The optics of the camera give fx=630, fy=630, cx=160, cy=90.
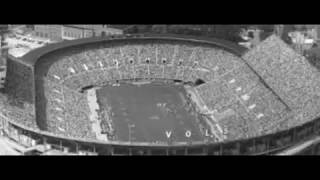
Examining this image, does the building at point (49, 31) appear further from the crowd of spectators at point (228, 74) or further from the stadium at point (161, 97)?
the crowd of spectators at point (228, 74)

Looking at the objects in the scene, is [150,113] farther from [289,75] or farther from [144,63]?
[289,75]

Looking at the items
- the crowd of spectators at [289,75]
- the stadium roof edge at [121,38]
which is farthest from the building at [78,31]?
the crowd of spectators at [289,75]

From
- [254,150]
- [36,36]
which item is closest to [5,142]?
[254,150]

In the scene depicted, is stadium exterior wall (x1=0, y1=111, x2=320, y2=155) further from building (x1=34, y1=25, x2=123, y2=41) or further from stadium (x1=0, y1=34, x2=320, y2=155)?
building (x1=34, y1=25, x2=123, y2=41)

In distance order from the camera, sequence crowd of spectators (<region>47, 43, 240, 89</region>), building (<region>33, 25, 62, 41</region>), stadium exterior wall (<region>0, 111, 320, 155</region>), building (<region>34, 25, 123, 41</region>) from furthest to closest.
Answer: building (<region>33, 25, 62, 41</region>) → building (<region>34, 25, 123, 41</region>) → crowd of spectators (<region>47, 43, 240, 89</region>) → stadium exterior wall (<region>0, 111, 320, 155</region>)

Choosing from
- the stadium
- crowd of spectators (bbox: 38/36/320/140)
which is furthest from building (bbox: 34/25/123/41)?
crowd of spectators (bbox: 38/36/320/140)

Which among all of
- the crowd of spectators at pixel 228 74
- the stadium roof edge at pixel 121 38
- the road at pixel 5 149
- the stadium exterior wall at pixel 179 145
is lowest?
the road at pixel 5 149
